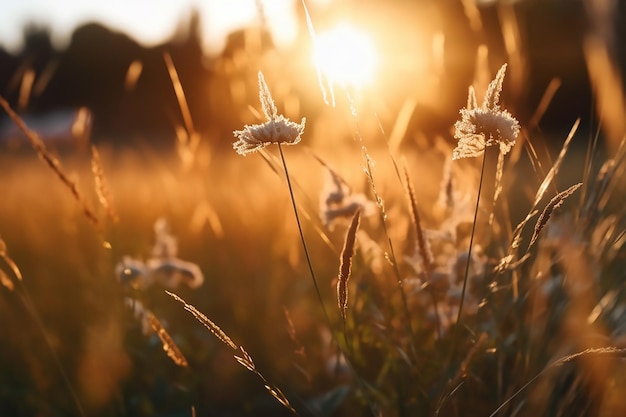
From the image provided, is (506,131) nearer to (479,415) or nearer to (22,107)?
(479,415)

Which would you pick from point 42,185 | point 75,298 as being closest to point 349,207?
point 75,298

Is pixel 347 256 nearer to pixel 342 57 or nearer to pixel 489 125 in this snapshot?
pixel 489 125

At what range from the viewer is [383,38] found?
5.27 metres

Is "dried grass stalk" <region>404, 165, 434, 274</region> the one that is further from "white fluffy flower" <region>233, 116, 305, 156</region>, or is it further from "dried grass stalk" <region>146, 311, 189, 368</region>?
"dried grass stalk" <region>146, 311, 189, 368</region>

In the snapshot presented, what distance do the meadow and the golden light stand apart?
0.07 m

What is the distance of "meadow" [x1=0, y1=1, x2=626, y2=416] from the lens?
878 mm

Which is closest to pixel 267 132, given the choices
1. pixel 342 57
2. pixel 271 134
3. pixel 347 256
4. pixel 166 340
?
pixel 271 134

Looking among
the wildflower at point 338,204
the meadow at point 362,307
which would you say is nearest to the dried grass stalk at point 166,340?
the meadow at point 362,307

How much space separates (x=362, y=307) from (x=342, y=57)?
1.39ft

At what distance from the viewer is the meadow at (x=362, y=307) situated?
2.88ft

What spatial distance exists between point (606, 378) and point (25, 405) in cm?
104

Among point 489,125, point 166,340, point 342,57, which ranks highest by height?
point 342,57

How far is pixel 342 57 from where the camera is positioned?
3.89ft

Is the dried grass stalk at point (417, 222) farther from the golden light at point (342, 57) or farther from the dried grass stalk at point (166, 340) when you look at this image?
the dried grass stalk at point (166, 340)
